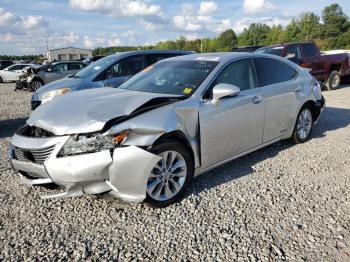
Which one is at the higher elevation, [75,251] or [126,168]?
[126,168]

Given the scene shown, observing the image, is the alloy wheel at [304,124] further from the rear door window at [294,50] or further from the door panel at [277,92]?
the rear door window at [294,50]

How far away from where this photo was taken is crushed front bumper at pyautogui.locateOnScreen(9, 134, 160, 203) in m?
3.15

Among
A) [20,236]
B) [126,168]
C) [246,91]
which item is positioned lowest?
[20,236]

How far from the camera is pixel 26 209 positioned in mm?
3660

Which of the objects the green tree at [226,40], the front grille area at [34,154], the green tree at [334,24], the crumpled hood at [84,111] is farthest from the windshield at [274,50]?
the green tree at [226,40]

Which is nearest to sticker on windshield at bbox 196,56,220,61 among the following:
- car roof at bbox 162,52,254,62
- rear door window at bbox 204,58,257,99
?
car roof at bbox 162,52,254,62

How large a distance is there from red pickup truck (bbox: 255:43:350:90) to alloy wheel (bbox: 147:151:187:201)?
30.2 feet

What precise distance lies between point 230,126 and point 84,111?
1734mm

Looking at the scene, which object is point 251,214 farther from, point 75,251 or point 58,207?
point 58,207

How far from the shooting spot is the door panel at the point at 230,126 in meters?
3.94

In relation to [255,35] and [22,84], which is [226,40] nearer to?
[255,35]

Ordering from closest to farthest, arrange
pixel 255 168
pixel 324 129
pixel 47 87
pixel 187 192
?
pixel 187 192 → pixel 255 168 → pixel 324 129 → pixel 47 87

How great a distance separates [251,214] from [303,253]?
72 cm

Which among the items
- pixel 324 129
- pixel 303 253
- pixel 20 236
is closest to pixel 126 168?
pixel 20 236
